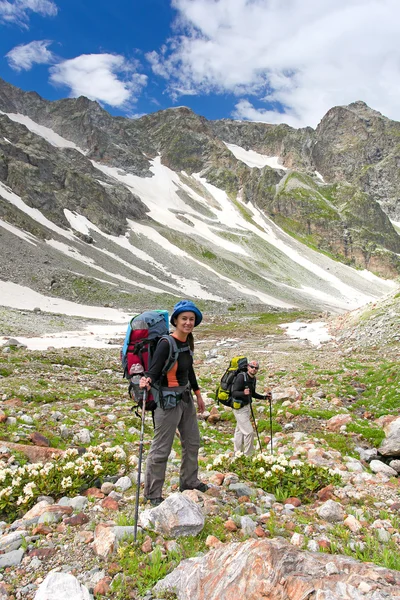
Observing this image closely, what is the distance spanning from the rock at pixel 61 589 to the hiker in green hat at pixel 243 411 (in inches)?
224

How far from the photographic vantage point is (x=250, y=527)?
493 cm

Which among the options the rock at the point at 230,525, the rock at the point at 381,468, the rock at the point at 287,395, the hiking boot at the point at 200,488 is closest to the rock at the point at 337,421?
the rock at the point at 381,468

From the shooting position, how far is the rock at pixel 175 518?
4.66 metres

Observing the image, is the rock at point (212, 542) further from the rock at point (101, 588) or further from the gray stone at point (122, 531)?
the rock at point (101, 588)

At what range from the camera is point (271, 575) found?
349 cm

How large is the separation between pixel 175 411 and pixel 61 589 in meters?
2.81

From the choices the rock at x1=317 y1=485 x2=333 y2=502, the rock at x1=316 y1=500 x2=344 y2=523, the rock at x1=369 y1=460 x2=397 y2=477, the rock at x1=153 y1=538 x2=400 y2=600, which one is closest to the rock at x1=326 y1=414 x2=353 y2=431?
the rock at x1=369 y1=460 x2=397 y2=477

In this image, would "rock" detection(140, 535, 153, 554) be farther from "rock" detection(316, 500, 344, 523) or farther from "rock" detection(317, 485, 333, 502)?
"rock" detection(317, 485, 333, 502)

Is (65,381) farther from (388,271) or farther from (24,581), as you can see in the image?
(388,271)

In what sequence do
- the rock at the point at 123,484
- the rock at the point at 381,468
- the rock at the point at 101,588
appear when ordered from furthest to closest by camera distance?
1. the rock at the point at 381,468
2. the rock at the point at 123,484
3. the rock at the point at 101,588

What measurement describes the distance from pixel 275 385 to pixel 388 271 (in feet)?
534

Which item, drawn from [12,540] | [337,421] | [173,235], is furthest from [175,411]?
[173,235]

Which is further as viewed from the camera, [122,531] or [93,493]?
[93,493]

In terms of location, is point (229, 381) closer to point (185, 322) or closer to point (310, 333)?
point (185, 322)
